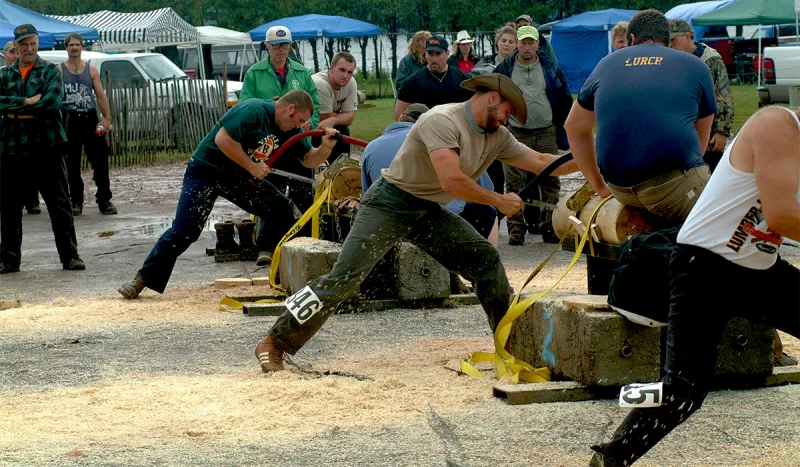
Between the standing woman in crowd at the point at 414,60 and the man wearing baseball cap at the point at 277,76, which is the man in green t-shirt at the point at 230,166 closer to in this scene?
the man wearing baseball cap at the point at 277,76

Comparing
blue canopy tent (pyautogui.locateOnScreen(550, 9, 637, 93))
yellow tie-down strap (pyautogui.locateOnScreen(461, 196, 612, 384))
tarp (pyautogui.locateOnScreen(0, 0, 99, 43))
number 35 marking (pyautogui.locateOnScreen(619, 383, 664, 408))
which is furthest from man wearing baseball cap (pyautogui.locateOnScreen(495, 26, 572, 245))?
blue canopy tent (pyautogui.locateOnScreen(550, 9, 637, 93))

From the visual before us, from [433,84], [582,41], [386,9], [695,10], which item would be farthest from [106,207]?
[386,9]

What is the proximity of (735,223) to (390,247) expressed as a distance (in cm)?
284

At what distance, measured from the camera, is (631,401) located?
170 inches

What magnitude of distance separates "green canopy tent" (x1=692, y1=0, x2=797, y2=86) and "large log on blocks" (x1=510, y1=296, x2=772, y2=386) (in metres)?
27.7

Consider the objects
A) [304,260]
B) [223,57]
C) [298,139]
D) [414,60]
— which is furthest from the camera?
[223,57]

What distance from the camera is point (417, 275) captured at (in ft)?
28.6

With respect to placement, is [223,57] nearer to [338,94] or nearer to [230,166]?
[338,94]

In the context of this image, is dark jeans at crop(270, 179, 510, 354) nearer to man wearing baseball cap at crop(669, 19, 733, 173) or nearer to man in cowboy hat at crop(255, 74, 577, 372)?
man in cowboy hat at crop(255, 74, 577, 372)

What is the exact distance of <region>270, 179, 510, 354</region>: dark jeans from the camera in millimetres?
6621

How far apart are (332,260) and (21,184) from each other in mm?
3673

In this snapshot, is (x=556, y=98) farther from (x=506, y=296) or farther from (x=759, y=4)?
(x=759, y=4)

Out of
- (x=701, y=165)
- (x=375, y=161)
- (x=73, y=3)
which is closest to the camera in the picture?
(x=701, y=165)

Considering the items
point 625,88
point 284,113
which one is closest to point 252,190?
point 284,113
